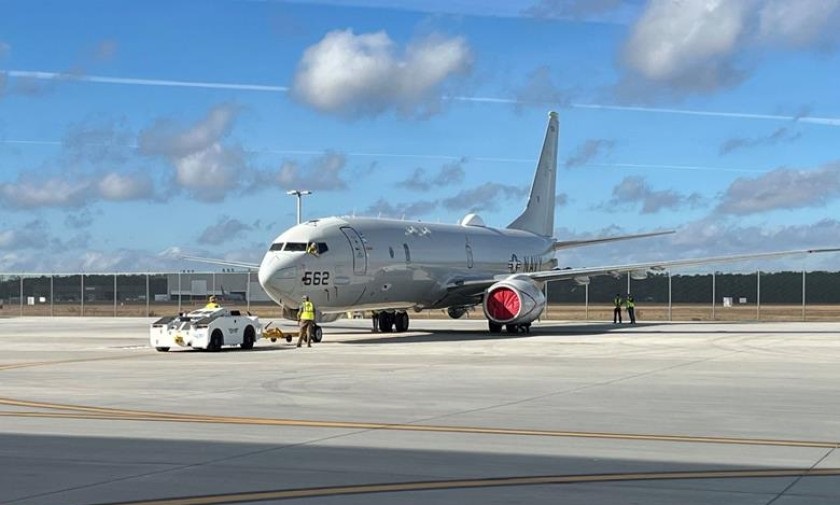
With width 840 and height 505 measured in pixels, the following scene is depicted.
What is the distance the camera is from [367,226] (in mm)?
40062

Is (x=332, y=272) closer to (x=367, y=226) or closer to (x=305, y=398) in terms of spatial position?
(x=367, y=226)

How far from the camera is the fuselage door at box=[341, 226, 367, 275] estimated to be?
37812 mm

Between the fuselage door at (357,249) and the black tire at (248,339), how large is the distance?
17.8 ft

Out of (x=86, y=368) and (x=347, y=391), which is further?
(x=86, y=368)

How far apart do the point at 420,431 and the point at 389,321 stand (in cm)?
3219

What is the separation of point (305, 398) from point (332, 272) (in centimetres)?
1880

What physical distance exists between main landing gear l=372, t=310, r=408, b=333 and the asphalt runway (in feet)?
57.6

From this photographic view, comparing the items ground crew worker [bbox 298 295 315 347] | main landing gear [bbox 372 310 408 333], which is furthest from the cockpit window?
main landing gear [bbox 372 310 408 333]

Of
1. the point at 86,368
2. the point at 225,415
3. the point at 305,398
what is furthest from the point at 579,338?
the point at 225,415

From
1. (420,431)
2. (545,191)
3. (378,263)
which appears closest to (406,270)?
(378,263)

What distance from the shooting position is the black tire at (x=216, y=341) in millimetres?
31564

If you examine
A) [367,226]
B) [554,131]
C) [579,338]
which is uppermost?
[554,131]

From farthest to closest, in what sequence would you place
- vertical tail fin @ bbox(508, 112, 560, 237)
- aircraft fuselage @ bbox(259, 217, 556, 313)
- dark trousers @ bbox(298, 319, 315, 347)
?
vertical tail fin @ bbox(508, 112, 560, 237) → aircraft fuselage @ bbox(259, 217, 556, 313) → dark trousers @ bbox(298, 319, 315, 347)

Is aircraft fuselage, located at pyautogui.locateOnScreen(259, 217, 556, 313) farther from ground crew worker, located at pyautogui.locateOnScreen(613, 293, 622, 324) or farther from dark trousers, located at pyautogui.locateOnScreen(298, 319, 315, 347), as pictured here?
ground crew worker, located at pyautogui.locateOnScreen(613, 293, 622, 324)
